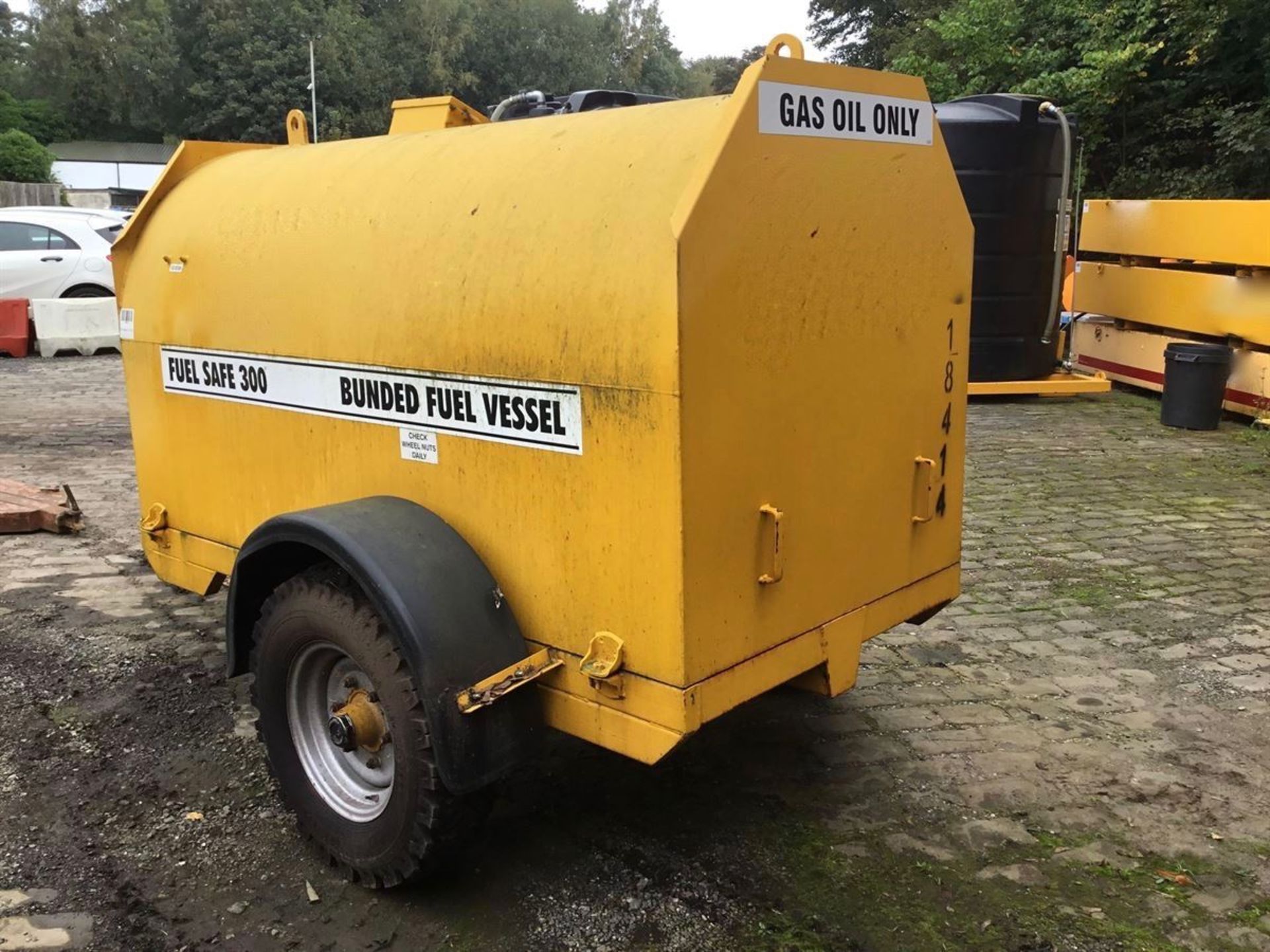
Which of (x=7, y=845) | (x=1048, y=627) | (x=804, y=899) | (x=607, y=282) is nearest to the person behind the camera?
(x=607, y=282)

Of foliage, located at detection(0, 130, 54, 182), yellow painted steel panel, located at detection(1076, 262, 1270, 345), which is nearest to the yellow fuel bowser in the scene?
yellow painted steel panel, located at detection(1076, 262, 1270, 345)

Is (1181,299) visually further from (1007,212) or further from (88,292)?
(88,292)

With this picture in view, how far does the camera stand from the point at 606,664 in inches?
103

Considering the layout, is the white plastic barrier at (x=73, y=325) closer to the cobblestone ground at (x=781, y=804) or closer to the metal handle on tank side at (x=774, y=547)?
the cobblestone ground at (x=781, y=804)

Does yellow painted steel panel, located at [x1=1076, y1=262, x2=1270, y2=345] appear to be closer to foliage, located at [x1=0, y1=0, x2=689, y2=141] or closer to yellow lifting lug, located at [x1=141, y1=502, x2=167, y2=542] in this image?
yellow lifting lug, located at [x1=141, y1=502, x2=167, y2=542]

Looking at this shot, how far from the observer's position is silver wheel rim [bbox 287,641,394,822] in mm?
3062

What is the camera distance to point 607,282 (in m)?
2.52

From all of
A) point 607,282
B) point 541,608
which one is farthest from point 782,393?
point 541,608

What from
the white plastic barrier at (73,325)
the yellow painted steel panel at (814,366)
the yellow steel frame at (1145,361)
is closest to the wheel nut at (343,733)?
A: the yellow painted steel panel at (814,366)

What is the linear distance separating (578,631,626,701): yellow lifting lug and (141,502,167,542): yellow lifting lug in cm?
241

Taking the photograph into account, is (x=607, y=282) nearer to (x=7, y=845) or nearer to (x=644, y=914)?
(x=644, y=914)

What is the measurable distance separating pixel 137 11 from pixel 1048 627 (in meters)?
69.2

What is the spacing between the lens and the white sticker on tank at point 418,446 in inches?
120

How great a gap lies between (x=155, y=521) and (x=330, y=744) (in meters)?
1.65
